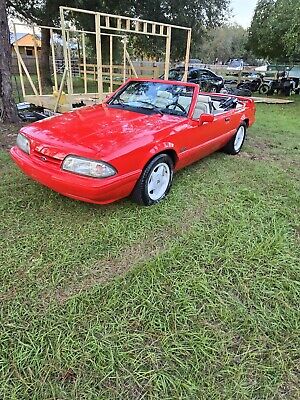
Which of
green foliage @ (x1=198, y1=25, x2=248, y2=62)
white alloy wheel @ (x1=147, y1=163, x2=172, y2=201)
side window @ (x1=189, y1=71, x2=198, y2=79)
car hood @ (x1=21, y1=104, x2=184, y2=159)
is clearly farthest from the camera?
green foliage @ (x1=198, y1=25, x2=248, y2=62)

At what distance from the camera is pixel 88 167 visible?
2641mm

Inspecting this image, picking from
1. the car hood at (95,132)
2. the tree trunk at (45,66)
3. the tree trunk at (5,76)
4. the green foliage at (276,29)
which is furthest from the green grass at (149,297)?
the tree trunk at (45,66)

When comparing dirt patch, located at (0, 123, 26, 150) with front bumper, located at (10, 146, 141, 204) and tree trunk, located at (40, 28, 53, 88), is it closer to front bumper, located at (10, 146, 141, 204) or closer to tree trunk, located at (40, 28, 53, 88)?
front bumper, located at (10, 146, 141, 204)

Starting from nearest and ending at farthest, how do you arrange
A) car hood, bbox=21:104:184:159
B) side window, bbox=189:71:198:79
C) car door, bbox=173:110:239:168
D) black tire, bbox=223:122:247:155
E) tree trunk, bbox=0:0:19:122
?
car hood, bbox=21:104:184:159 → car door, bbox=173:110:239:168 → black tire, bbox=223:122:247:155 → tree trunk, bbox=0:0:19:122 → side window, bbox=189:71:198:79

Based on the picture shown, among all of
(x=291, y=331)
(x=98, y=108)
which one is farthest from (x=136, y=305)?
(x=98, y=108)

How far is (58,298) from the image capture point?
6.98ft

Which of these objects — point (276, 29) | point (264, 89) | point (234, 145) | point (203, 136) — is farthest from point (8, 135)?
point (264, 89)

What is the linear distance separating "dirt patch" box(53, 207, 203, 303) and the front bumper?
527mm

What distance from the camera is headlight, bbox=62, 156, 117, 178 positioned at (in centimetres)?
263

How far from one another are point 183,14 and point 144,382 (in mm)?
14981

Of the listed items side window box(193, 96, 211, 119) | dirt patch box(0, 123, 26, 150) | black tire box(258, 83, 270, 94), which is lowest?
black tire box(258, 83, 270, 94)

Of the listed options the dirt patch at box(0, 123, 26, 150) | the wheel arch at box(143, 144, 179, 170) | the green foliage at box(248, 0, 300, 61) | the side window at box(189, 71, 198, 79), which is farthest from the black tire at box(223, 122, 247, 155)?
the side window at box(189, 71, 198, 79)

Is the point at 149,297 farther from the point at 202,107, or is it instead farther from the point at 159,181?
the point at 202,107

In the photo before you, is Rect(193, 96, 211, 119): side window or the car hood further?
Rect(193, 96, 211, 119): side window
